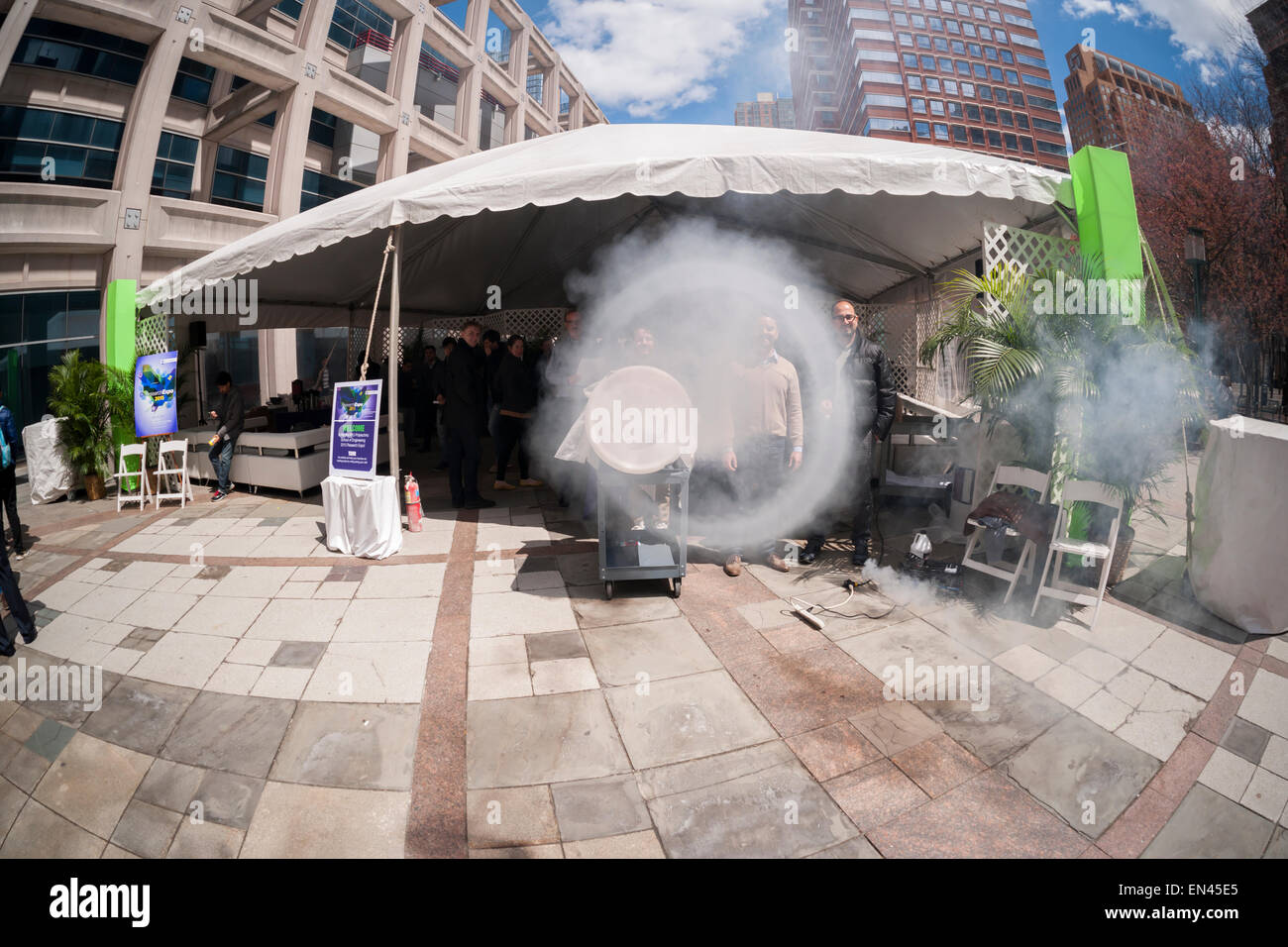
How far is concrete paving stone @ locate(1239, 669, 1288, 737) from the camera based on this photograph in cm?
297

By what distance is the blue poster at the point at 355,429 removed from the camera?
549 cm

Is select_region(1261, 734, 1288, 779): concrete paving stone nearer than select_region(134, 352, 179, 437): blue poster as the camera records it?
Yes

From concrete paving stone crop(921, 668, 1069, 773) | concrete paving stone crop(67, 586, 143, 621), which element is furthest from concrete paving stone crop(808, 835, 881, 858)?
concrete paving stone crop(67, 586, 143, 621)

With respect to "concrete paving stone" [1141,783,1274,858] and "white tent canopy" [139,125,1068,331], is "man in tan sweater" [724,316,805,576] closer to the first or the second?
"white tent canopy" [139,125,1068,331]

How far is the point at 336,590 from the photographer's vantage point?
15.0ft

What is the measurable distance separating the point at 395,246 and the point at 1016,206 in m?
6.25

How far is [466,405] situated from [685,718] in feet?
15.0

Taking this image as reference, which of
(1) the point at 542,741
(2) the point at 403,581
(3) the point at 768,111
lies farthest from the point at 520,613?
(3) the point at 768,111

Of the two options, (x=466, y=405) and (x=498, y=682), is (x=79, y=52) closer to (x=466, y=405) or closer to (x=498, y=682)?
(x=466, y=405)

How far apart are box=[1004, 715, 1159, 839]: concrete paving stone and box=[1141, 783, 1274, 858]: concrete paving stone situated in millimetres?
148

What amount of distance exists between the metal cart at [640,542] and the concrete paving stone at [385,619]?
129cm

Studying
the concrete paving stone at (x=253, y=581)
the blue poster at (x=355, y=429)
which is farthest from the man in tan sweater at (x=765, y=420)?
the concrete paving stone at (x=253, y=581)

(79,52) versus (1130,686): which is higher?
(79,52)
